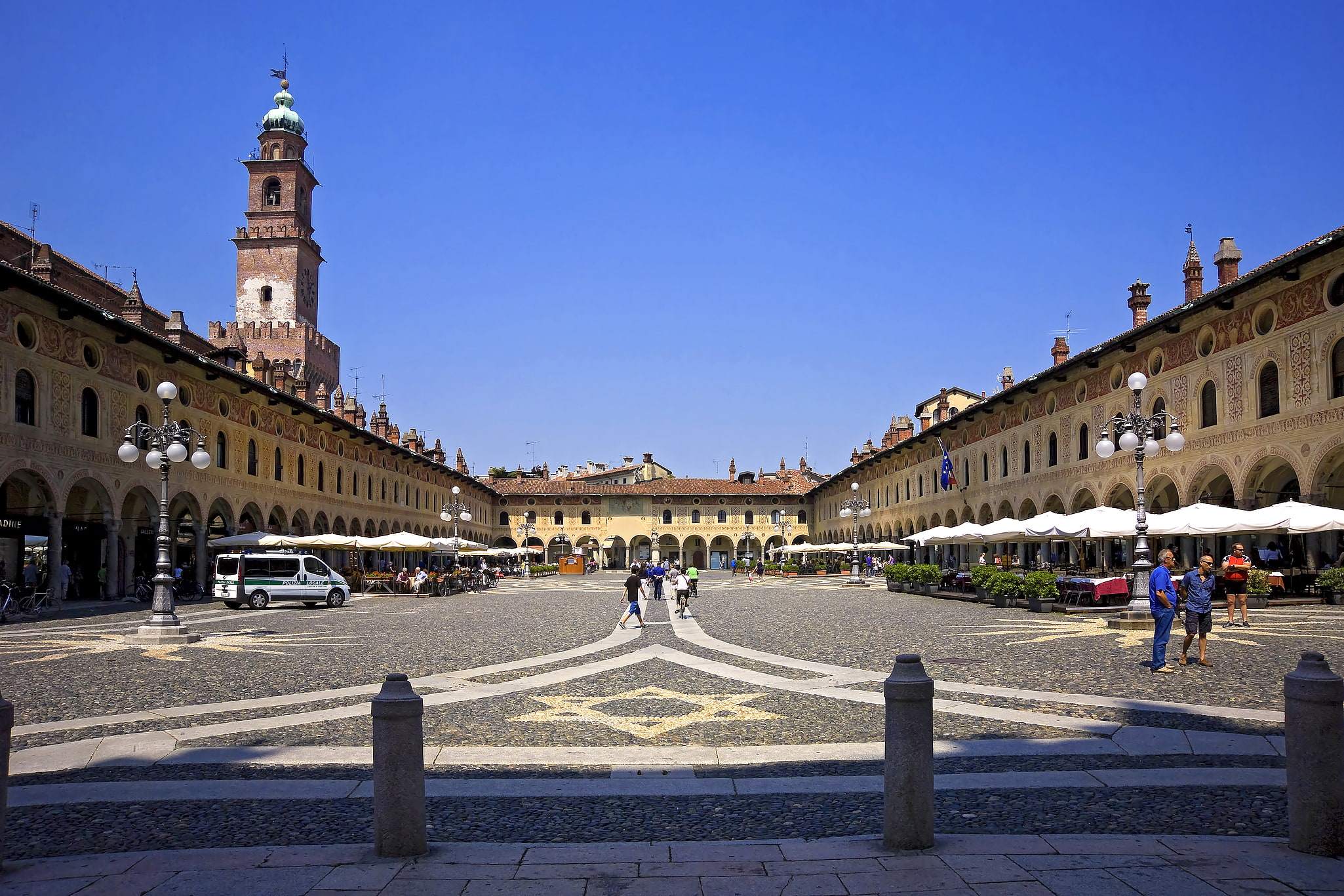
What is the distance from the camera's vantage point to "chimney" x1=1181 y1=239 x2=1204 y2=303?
33.2m

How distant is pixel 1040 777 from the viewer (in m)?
6.87

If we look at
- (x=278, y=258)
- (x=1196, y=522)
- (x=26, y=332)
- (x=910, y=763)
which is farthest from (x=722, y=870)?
(x=278, y=258)

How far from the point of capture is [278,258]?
251 feet

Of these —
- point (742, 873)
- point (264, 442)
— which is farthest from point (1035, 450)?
point (742, 873)

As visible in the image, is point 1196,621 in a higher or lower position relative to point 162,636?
higher

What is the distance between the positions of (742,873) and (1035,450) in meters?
39.3

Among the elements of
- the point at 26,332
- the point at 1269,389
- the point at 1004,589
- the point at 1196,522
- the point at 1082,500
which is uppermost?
the point at 26,332

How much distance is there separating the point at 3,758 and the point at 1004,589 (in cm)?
2493

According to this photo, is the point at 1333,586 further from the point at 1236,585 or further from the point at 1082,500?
the point at 1082,500

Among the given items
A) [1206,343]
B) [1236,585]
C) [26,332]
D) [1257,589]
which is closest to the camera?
[1236,585]

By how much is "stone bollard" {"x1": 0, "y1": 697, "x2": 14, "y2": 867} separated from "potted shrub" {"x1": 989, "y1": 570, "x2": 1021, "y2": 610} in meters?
24.1

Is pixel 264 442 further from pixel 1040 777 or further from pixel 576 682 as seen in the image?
pixel 1040 777

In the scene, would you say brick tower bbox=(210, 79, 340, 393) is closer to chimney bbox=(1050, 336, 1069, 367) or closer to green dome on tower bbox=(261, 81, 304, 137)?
green dome on tower bbox=(261, 81, 304, 137)

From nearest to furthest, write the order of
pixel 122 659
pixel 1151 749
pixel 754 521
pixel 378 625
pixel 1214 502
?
pixel 1151 749 < pixel 122 659 < pixel 378 625 < pixel 1214 502 < pixel 754 521
